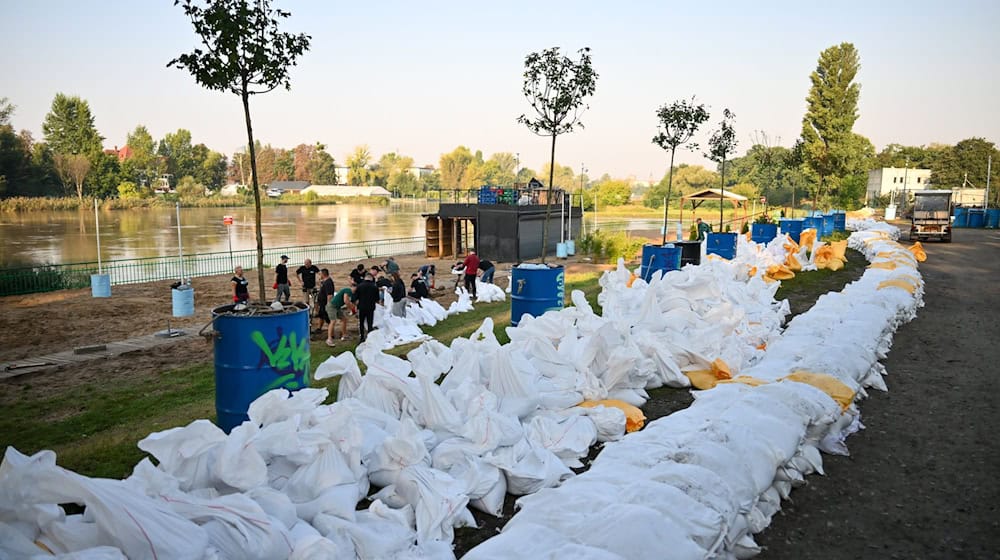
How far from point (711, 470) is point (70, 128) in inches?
2228

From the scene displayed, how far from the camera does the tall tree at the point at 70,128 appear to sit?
4727 centimetres

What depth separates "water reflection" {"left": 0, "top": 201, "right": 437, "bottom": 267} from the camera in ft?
90.1

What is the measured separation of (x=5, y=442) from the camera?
19.0ft

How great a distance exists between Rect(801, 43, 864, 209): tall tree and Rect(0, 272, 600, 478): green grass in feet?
93.1

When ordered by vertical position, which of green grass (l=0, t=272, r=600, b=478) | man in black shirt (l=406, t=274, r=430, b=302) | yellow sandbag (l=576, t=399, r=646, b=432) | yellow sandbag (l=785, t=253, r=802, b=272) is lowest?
green grass (l=0, t=272, r=600, b=478)

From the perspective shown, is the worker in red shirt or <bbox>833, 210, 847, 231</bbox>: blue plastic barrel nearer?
the worker in red shirt

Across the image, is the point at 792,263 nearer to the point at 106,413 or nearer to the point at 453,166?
the point at 106,413

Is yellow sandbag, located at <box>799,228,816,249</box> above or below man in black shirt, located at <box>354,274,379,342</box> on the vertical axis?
above

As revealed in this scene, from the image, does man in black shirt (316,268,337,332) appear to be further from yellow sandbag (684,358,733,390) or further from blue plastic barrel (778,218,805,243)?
blue plastic barrel (778,218,805,243)

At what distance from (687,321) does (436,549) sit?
15.2 ft

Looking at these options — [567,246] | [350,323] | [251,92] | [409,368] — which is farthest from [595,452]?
[567,246]

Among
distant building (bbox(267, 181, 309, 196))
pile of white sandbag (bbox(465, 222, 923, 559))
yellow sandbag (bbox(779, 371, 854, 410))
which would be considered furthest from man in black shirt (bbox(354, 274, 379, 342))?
distant building (bbox(267, 181, 309, 196))

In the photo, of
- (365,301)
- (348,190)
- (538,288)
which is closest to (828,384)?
(538,288)

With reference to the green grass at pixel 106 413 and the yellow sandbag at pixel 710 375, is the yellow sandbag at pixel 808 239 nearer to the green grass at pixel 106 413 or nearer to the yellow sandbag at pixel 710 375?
the green grass at pixel 106 413
